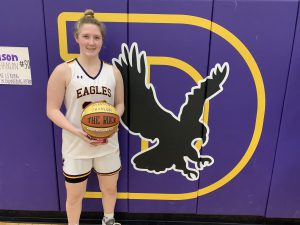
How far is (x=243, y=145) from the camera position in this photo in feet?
8.29

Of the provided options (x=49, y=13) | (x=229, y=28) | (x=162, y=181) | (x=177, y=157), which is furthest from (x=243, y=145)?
(x=49, y=13)

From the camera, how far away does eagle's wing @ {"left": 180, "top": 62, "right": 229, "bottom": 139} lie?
7.72 feet

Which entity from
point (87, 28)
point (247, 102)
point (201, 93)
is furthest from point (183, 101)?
point (87, 28)

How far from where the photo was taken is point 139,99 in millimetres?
2414

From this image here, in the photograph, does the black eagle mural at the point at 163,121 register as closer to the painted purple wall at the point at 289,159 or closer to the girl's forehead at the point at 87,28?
the girl's forehead at the point at 87,28

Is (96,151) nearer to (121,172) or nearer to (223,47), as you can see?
(121,172)

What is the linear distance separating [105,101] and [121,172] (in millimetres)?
670

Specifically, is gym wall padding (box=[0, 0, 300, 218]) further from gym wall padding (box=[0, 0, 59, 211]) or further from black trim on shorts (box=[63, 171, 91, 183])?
black trim on shorts (box=[63, 171, 91, 183])

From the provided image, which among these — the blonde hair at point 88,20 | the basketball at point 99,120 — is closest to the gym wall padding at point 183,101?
the blonde hair at point 88,20

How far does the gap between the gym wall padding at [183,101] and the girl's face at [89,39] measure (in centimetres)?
22

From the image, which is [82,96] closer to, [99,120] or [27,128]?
[99,120]

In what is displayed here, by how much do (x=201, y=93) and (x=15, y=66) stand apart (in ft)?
4.21

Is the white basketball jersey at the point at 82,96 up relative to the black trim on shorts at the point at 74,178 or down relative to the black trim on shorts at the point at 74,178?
up

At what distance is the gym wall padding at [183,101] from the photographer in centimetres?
223
